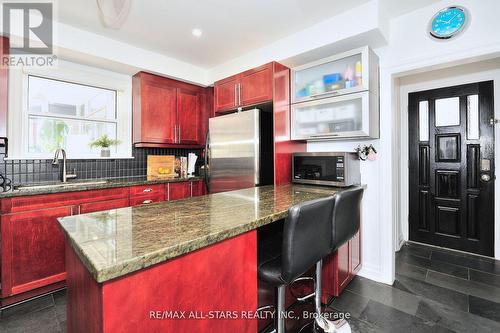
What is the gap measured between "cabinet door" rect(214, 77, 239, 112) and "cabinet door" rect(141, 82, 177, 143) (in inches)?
23.4

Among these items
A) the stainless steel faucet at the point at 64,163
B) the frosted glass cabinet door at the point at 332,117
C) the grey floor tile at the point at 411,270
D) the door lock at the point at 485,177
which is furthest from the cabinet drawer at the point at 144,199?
the door lock at the point at 485,177

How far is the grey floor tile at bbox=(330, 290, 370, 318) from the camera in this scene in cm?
189

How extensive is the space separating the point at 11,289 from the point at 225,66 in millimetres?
3040

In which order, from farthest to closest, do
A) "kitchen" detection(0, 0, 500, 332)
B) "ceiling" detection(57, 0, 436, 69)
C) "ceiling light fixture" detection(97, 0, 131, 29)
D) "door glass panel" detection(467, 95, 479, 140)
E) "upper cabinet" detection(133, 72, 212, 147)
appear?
"upper cabinet" detection(133, 72, 212, 147)
"door glass panel" detection(467, 95, 479, 140)
"ceiling" detection(57, 0, 436, 69)
"ceiling light fixture" detection(97, 0, 131, 29)
"kitchen" detection(0, 0, 500, 332)

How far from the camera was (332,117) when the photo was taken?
2.44m

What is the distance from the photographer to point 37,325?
1745 mm

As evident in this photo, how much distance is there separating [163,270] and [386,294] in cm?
212

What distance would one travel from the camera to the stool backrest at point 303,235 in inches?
41.1

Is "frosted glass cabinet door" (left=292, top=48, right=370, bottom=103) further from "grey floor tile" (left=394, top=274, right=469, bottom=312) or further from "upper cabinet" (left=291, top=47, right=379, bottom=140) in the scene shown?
"grey floor tile" (left=394, top=274, right=469, bottom=312)

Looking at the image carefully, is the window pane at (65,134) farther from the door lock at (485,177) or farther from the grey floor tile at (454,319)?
the door lock at (485,177)

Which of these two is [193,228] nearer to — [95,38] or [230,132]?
[230,132]

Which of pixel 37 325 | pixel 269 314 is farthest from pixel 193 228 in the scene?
pixel 37 325

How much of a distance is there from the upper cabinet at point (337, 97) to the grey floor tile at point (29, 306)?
2.65m

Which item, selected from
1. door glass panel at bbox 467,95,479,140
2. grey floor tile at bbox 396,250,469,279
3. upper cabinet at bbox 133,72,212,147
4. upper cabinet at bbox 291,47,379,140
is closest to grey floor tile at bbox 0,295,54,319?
upper cabinet at bbox 133,72,212,147
